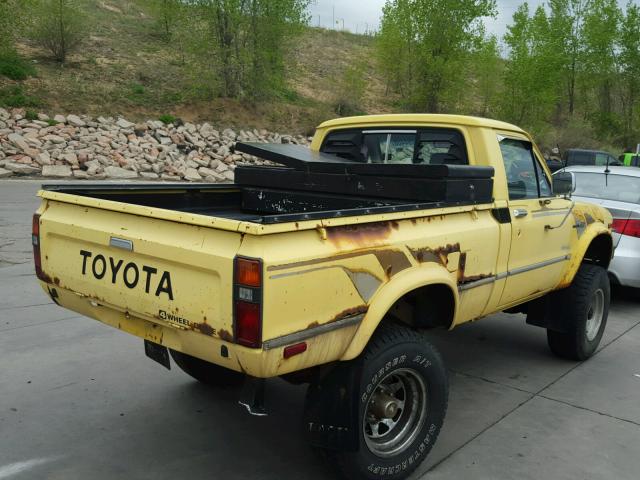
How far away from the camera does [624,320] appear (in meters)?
6.52

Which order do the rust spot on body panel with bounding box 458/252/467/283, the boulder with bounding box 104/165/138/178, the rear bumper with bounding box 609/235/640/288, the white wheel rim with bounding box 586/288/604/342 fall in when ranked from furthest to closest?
the boulder with bounding box 104/165/138/178, the rear bumper with bounding box 609/235/640/288, the white wheel rim with bounding box 586/288/604/342, the rust spot on body panel with bounding box 458/252/467/283

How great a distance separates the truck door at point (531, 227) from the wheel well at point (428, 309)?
590mm

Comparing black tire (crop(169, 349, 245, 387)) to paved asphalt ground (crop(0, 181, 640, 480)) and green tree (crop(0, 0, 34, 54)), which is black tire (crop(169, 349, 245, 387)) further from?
green tree (crop(0, 0, 34, 54))

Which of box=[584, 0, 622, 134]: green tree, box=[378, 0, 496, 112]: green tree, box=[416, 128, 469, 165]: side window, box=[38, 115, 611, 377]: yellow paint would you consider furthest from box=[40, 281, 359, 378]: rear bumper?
box=[584, 0, 622, 134]: green tree

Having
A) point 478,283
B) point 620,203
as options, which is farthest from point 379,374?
point 620,203

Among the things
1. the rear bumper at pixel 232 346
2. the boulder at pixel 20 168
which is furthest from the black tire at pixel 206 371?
the boulder at pixel 20 168

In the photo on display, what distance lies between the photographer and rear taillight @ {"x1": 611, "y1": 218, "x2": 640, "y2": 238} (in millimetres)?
6477

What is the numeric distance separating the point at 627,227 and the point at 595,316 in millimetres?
1744

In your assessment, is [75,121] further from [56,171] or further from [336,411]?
[336,411]

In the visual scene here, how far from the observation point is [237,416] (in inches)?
154

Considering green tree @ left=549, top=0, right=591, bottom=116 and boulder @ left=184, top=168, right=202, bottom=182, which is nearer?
boulder @ left=184, top=168, right=202, bottom=182

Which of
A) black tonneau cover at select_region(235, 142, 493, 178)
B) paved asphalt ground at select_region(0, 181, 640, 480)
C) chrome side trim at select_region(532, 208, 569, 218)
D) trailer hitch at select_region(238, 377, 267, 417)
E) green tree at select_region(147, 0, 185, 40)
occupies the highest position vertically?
green tree at select_region(147, 0, 185, 40)

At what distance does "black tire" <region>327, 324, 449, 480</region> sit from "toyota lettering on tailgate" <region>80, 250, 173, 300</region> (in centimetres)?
101

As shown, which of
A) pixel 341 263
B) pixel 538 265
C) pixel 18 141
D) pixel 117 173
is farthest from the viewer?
pixel 18 141
